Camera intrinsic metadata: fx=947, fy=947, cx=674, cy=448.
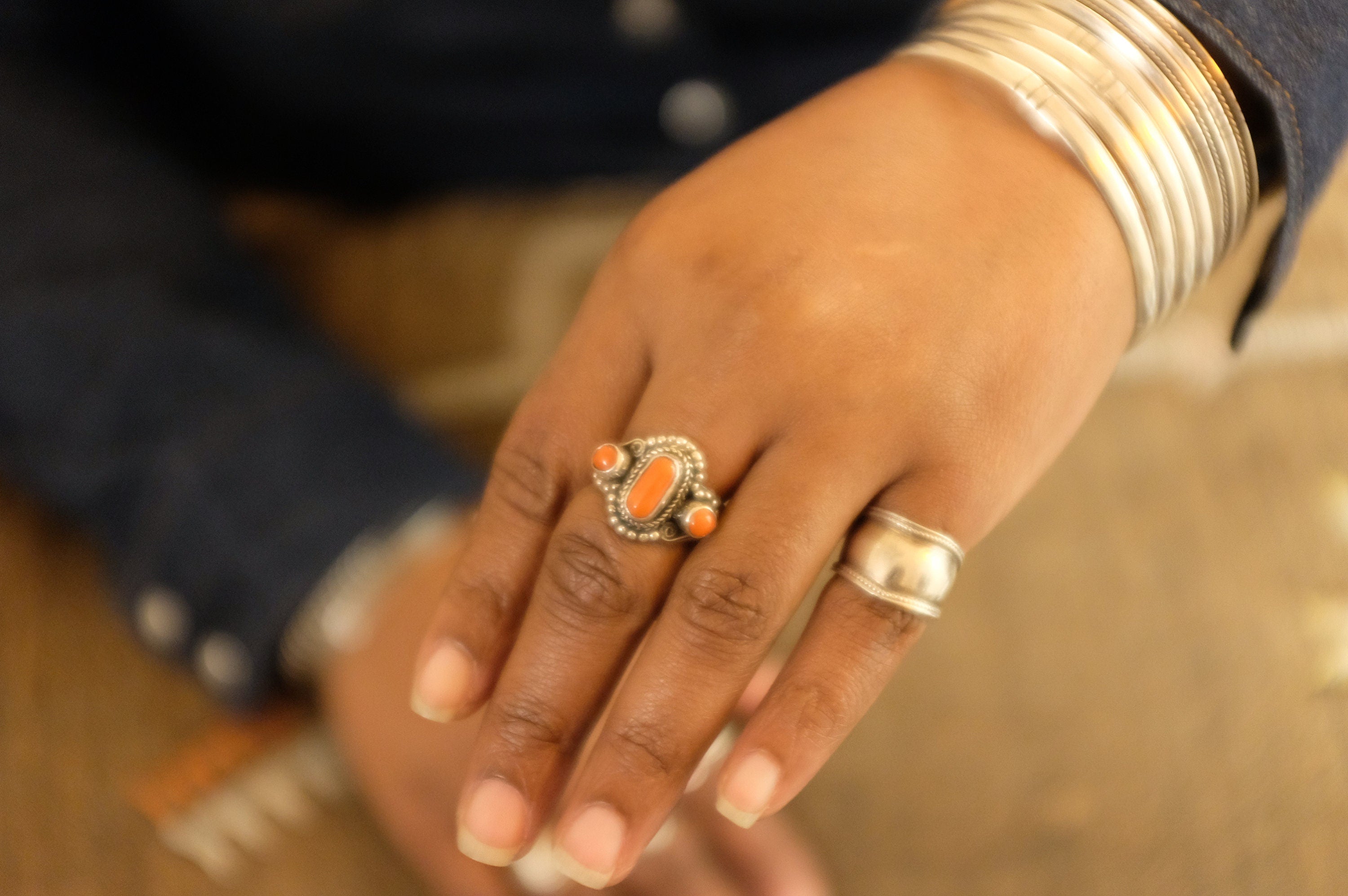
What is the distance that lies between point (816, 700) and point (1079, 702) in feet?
1.20

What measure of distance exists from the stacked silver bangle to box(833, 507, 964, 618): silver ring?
192 millimetres

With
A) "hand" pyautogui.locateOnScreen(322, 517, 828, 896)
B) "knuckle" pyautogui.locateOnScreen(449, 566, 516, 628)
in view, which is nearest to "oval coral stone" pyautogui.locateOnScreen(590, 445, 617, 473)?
"knuckle" pyautogui.locateOnScreen(449, 566, 516, 628)

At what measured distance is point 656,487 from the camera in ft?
1.51

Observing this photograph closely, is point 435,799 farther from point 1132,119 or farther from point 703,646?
point 1132,119

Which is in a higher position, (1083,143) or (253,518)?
(1083,143)

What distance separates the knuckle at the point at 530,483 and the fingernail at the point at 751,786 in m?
0.17

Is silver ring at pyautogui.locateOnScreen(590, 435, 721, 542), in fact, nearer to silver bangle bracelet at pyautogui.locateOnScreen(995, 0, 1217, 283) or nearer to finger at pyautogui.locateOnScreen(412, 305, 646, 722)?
finger at pyautogui.locateOnScreen(412, 305, 646, 722)

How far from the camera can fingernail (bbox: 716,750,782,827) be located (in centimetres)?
45

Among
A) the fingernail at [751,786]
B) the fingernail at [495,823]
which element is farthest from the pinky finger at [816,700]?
the fingernail at [495,823]

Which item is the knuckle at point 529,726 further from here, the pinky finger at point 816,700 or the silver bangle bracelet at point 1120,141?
the silver bangle bracelet at point 1120,141

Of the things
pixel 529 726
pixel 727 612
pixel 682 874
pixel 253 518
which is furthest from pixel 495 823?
pixel 253 518

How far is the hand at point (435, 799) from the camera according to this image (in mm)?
690

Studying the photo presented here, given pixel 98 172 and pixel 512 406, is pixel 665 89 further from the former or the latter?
pixel 98 172

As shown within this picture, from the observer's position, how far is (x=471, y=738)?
707 mm
